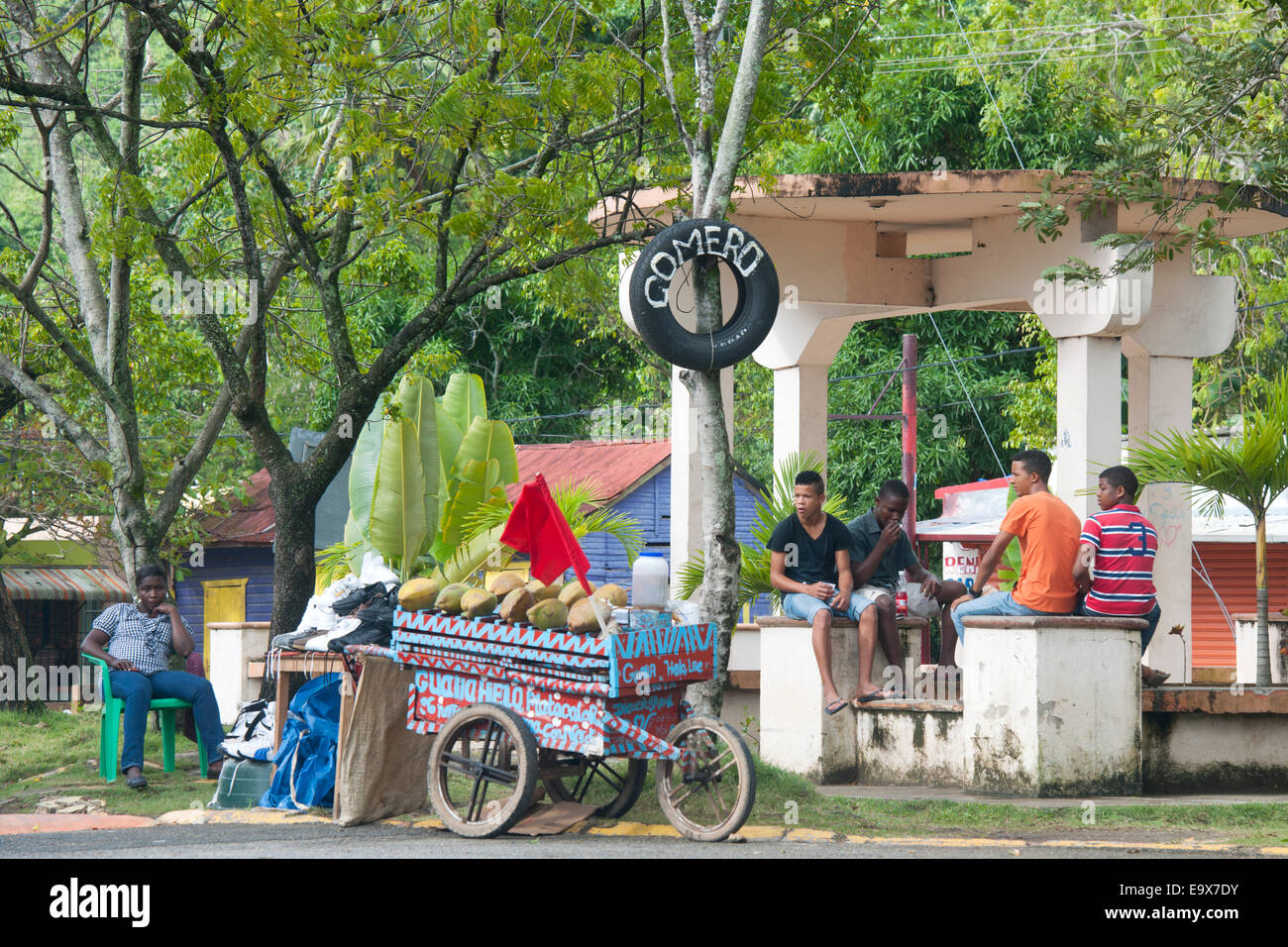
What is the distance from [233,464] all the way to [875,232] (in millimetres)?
18187

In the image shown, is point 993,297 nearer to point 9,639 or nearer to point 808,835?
point 808,835

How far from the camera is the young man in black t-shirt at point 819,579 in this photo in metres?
9.56

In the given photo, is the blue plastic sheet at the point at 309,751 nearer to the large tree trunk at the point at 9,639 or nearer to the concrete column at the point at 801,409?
the concrete column at the point at 801,409

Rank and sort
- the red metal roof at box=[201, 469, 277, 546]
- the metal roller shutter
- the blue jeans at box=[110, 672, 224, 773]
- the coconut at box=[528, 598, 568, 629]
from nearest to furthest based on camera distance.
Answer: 1. the coconut at box=[528, 598, 568, 629]
2. the blue jeans at box=[110, 672, 224, 773]
3. the metal roller shutter
4. the red metal roof at box=[201, 469, 277, 546]

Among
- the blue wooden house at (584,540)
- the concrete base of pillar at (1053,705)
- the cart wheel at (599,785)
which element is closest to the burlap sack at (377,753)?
the cart wheel at (599,785)

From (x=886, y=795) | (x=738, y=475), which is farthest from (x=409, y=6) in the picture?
(x=738, y=475)

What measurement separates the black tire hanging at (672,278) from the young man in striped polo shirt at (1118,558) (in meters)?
2.35

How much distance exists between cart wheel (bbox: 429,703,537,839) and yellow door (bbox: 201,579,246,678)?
2399cm

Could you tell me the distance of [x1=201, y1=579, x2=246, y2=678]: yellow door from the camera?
31172mm

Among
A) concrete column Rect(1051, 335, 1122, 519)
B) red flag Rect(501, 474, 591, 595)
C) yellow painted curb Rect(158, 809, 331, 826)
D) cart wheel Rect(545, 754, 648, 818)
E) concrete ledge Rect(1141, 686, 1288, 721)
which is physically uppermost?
concrete column Rect(1051, 335, 1122, 519)

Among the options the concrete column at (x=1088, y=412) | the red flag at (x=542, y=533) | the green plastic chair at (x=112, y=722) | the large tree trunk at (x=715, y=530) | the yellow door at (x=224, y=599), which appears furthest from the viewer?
the yellow door at (x=224, y=599)

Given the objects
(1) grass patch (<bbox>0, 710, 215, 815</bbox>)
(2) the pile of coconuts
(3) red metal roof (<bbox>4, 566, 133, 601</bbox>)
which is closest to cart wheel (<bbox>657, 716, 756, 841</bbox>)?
(2) the pile of coconuts

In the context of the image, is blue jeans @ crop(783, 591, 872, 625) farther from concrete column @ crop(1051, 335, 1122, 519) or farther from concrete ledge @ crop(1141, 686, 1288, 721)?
concrete column @ crop(1051, 335, 1122, 519)

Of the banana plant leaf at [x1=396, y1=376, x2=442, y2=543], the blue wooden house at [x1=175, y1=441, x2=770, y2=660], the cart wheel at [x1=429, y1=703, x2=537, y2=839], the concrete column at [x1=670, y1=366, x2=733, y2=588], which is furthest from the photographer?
the blue wooden house at [x1=175, y1=441, x2=770, y2=660]
